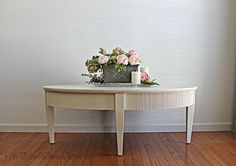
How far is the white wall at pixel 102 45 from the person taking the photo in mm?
2488

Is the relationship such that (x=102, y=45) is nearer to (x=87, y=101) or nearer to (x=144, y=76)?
(x=144, y=76)

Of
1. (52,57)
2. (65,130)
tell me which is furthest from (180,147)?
(52,57)

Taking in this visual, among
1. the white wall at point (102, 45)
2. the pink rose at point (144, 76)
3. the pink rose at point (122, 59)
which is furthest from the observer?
the white wall at point (102, 45)

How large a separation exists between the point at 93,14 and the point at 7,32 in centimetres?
79

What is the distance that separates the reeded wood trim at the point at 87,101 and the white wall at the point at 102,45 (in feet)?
2.17

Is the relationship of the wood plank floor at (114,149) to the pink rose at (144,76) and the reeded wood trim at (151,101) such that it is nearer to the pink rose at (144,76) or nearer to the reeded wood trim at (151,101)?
the reeded wood trim at (151,101)

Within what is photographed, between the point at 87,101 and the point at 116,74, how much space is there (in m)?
0.38

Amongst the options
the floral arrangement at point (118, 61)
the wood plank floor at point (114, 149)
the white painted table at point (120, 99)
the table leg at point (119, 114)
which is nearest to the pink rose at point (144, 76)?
the floral arrangement at point (118, 61)

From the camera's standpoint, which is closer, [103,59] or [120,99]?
[120,99]

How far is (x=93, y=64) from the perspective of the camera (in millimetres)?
2100

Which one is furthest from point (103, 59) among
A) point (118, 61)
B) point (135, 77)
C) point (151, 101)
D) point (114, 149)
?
point (114, 149)

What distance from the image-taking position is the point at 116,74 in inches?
81.4

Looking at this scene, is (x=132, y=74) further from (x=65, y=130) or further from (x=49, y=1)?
(x=49, y=1)

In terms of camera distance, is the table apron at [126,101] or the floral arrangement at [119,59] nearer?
the table apron at [126,101]
